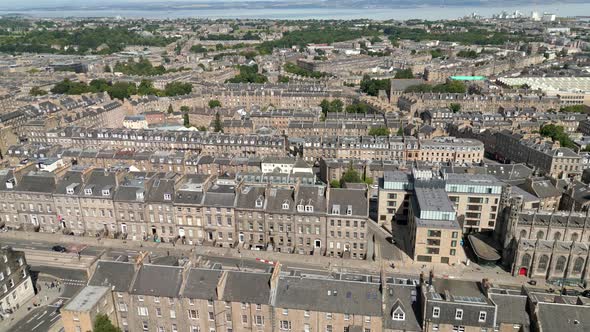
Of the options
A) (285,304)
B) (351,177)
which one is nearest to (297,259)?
(285,304)

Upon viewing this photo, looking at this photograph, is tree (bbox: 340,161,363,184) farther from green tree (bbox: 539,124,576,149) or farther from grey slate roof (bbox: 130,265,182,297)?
green tree (bbox: 539,124,576,149)

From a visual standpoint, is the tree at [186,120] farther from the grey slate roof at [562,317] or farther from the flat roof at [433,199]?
the grey slate roof at [562,317]

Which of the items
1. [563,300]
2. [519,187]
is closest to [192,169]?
[519,187]

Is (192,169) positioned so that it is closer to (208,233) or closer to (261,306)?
(208,233)

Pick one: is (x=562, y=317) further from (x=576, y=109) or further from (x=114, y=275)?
(x=576, y=109)

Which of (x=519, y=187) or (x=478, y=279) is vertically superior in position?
(x=519, y=187)

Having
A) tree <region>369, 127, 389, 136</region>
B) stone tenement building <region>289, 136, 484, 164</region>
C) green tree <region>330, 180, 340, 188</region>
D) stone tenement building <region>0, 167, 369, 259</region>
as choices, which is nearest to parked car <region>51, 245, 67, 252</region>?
stone tenement building <region>0, 167, 369, 259</region>
